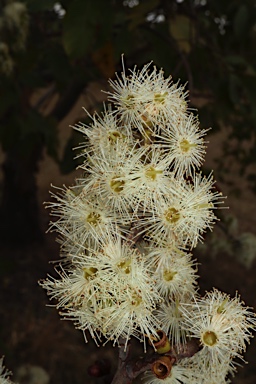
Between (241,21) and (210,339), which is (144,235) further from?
(241,21)

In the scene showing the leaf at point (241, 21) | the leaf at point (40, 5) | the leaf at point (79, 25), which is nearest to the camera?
the leaf at point (79, 25)

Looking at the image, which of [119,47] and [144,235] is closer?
[144,235]

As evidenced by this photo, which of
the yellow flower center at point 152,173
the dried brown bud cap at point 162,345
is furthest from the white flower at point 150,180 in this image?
the dried brown bud cap at point 162,345

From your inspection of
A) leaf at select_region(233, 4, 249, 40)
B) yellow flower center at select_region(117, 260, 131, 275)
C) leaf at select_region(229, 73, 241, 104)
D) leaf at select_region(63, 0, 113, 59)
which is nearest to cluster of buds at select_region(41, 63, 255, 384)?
yellow flower center at select_region(117, 260, 131, 275)

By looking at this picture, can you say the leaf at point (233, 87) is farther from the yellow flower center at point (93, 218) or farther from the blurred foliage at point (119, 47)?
the yellow flower center at point (93, 218)

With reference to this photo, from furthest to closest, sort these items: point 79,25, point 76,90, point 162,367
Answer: point 76,90, point 79,25, point 162,367

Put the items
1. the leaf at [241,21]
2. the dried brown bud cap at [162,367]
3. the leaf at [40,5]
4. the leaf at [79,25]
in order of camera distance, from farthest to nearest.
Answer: the leaf at [241,21]
the leaf at [40,5]
the leaf at [79,25]
the dried brown bud cap at [162,367]

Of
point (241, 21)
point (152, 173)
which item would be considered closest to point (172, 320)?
point (152, 173)

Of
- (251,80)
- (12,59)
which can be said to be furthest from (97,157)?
(12,59)
